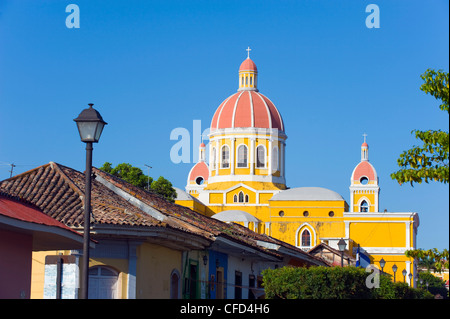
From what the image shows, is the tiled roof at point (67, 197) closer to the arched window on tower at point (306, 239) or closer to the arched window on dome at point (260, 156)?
the arched window on tower at point (306, 239)

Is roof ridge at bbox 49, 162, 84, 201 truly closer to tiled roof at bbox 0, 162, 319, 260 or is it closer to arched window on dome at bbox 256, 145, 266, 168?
tiled roof at bbox 0, 162, 319, 260

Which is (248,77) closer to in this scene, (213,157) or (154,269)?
(213,157)

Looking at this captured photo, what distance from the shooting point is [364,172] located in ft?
309

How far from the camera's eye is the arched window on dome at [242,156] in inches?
3420

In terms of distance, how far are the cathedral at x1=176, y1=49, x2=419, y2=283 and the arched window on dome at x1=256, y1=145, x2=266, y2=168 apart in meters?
0.09

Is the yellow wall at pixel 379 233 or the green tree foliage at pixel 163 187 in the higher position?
the green tree foliage at pixel 163 187

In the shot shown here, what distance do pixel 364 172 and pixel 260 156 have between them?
42.7ft

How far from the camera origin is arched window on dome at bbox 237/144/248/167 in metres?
86.9

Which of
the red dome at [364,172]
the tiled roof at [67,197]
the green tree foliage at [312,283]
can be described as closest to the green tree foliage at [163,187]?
the red dome at [364,172]

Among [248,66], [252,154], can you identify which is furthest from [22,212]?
[248,66]

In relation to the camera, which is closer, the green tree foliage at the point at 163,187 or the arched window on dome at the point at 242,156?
the green tree foliage at the point at 163,187
